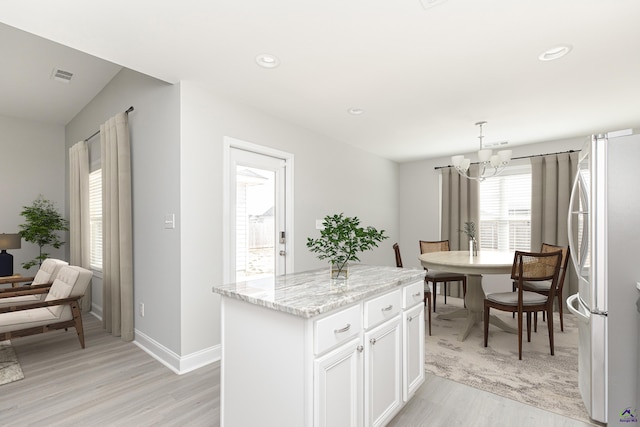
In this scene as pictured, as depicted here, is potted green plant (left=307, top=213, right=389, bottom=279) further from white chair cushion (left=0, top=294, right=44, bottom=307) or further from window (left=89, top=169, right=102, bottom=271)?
window (left=89, top=169, right=102, bottom=271)

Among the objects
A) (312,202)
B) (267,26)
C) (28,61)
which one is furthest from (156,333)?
(28,61)

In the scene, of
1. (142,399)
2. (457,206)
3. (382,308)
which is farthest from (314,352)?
(457,206)

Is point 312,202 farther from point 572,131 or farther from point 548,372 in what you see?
point 572,131

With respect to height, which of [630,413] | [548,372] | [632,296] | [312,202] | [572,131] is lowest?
[548,372]

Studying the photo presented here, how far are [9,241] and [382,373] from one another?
5197 millimetres

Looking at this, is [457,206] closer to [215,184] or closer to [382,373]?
[215,184]

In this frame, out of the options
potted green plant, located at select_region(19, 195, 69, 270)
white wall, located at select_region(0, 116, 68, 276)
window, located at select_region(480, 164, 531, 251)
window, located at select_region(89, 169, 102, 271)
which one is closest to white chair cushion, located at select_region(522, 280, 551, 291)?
window, located at select_region(480, 164, 531, 251)

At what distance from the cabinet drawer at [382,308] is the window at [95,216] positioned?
390 cm

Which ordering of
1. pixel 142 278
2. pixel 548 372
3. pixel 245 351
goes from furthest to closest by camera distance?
1. pixel 142 278
2. pixel 548 372
3. pixel 245 351

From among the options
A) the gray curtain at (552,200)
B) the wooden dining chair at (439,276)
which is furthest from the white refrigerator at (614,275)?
the gray curtain at (552,200)

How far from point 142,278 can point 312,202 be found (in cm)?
208

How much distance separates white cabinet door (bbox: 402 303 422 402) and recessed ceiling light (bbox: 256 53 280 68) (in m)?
2.06

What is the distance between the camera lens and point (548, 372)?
8.86 feet

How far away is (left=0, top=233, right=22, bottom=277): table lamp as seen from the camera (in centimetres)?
427
